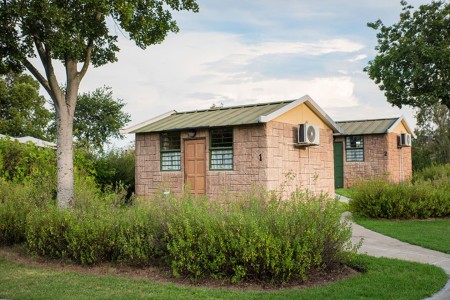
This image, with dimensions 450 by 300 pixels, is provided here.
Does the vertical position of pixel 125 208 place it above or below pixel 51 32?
below

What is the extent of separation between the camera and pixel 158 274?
6.77 m

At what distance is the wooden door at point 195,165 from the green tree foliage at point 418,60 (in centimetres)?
1476

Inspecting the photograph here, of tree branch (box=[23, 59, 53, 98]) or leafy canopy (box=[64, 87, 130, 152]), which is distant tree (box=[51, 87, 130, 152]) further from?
tree branch (box=[23, 59, 53, 98])

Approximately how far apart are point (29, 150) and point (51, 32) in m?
6.33

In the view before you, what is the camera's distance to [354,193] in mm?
13859

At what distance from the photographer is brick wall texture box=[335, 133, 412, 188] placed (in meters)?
23.0

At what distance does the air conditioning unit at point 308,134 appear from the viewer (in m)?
15.5

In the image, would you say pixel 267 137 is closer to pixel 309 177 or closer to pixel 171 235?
pixel 309 177

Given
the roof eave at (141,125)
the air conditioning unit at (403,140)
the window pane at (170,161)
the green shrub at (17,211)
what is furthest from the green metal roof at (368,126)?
the green shrub at (17,211)

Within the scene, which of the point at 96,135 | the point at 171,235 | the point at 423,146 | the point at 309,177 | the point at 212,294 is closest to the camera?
the point at 212,294

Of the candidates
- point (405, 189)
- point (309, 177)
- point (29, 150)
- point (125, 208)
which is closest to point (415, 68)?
point (309, 177)

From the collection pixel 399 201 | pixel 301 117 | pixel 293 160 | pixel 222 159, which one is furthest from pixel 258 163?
pixel 399 201

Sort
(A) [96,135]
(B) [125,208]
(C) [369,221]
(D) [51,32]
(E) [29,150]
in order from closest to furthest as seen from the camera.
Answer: (B) [125,208], (D) [51,32], (C) [369,221], (E) [29,150], (A) [96,135]

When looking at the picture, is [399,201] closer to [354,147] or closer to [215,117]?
[215,117]
